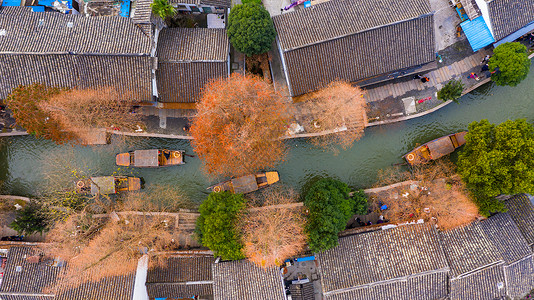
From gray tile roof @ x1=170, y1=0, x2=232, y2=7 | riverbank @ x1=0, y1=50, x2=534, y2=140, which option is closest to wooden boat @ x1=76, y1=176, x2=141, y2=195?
riverbank @ x1=0, y1=50, x2=534, y2=140

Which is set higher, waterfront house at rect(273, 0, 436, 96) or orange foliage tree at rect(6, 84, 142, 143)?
waterfront house at rect(273, 0, 436, 96)

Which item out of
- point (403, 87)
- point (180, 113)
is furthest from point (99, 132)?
point (403, 87)

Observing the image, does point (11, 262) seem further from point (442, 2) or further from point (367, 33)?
point (442, 2)

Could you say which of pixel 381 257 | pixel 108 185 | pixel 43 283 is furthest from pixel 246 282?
pixel 43 283

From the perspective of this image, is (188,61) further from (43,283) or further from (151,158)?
(43,283)

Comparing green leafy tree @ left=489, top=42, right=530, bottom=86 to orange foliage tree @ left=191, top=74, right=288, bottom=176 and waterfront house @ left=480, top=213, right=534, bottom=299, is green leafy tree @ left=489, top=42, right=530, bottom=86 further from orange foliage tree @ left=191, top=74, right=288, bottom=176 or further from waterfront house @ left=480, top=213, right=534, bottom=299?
orange foliage tree @ left=191, top=74, right=288, bottom=176

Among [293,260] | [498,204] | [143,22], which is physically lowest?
[293,260]
